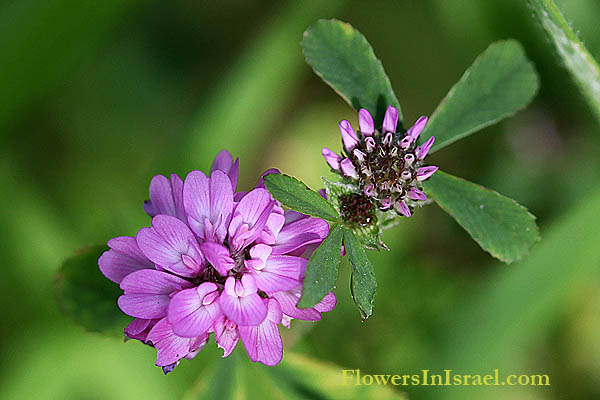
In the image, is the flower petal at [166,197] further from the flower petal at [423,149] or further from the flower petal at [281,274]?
the flower petal at [423,149]

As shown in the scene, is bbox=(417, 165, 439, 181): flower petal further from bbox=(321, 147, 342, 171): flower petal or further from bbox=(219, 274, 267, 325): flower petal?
bbox=(219, 274, 267, 325): flower petal

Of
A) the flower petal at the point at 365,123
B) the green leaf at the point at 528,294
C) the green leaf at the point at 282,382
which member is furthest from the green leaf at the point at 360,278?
the green leaf at the point at 528,294

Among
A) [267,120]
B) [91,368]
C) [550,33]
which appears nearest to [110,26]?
[267,120]

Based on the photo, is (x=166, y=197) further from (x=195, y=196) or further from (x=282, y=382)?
(x=282, y=382)

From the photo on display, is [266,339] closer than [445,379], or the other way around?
[266,339]

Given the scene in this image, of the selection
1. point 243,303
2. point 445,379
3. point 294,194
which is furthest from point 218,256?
point 445,379

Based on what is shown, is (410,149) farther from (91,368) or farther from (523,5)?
(91,368)
